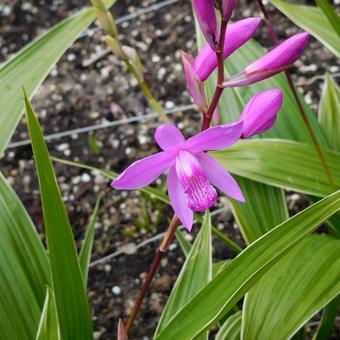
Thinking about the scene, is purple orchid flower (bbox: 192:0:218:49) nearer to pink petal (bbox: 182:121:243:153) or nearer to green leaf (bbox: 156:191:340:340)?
pink petal (bbox: 182:121:243:153)

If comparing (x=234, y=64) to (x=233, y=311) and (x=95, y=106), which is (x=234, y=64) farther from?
(x=95, y=106)

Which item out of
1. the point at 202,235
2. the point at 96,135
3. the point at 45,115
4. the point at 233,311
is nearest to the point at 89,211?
the point at 96,135

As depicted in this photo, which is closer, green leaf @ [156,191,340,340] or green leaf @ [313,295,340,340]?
green leaf @ [156,191,340,340]

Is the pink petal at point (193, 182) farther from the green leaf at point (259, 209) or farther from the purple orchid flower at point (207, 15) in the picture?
the green leaf at point (259, 209)

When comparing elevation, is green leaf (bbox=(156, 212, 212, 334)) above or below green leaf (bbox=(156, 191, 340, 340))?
below

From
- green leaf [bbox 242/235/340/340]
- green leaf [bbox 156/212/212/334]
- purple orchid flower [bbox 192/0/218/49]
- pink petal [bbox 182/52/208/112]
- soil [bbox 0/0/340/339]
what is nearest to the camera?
purple orchid flower [bbox 192/0/218/49]

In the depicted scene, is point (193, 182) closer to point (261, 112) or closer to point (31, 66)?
point (261, 112)

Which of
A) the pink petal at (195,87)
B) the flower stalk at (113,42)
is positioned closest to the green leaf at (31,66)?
the flower stalk at (113,42)

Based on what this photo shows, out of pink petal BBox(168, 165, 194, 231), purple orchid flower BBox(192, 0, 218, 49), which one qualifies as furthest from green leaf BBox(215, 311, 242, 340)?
purple orchid flower BBox(192, 0, 218, 49)
